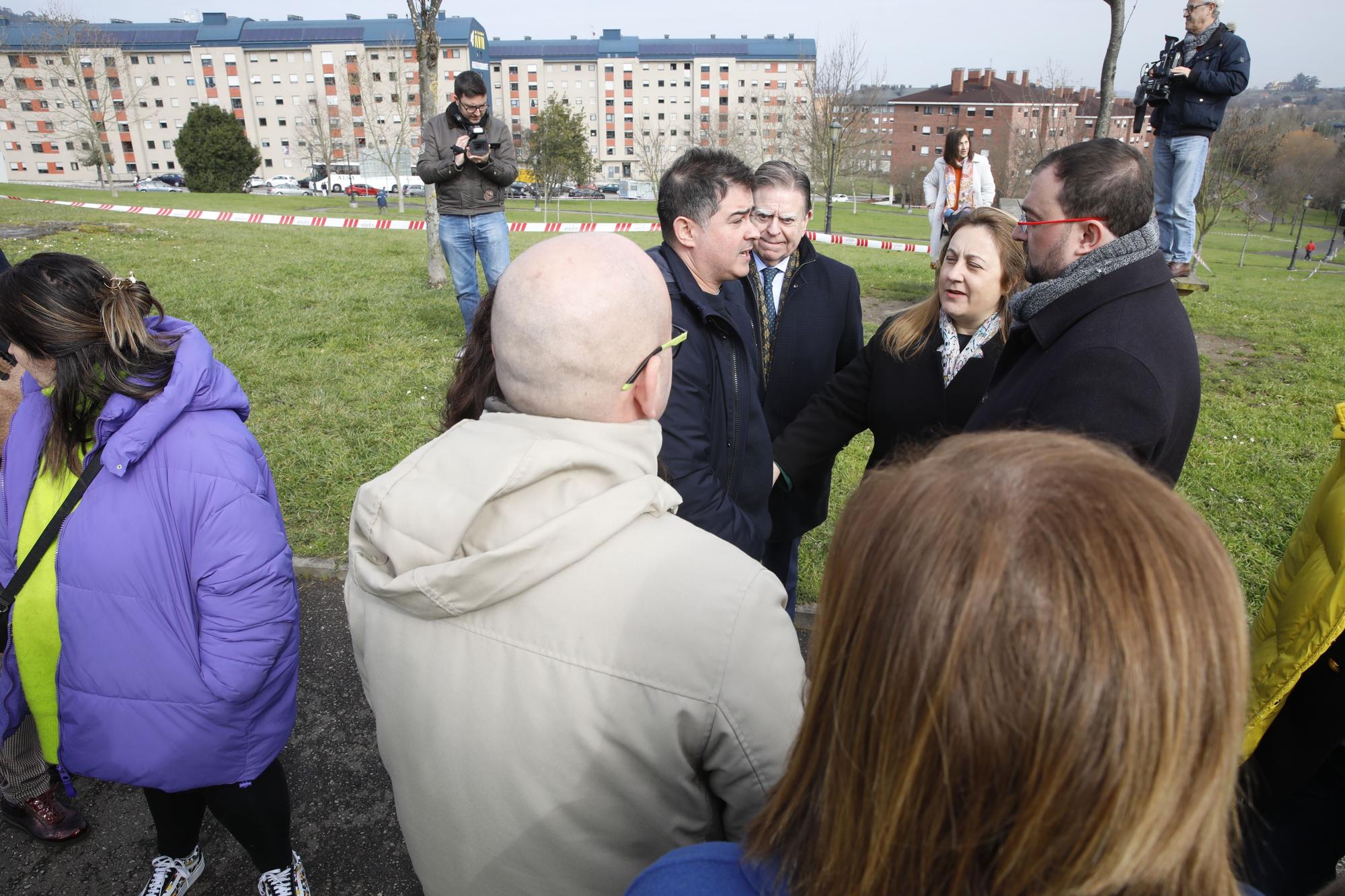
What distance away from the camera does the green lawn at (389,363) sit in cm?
504

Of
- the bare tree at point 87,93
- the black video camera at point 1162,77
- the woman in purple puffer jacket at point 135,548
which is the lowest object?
the woman in purple puffer jacket at point 135,548

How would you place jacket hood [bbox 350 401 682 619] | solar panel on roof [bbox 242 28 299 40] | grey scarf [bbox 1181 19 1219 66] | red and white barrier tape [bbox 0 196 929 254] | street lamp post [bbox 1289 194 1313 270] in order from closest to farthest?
jacket hood [bbox 350 401 682 619] → grey scarf [bbox 1181 19 1219 66] → red and white barrier tape [bbox 0 196 929 254] → street lamp post [bbox 1289 194 1313 270] → solar panel on roof [bbox 242 28 299 40]

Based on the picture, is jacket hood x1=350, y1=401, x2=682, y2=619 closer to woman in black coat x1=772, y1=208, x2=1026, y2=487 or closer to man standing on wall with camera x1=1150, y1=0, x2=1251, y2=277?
woman in black coat x1=772, y1=208, x2=1026, y2=487

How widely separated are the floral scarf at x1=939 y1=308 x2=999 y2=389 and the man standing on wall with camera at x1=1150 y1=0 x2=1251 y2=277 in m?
3.89

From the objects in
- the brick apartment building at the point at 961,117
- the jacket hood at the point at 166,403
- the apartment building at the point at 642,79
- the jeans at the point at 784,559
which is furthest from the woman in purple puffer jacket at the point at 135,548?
the apartment building at the point at 642,79

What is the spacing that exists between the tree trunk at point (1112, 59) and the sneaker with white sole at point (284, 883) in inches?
336

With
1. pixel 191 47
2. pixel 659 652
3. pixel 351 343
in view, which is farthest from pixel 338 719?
pixel 191 47

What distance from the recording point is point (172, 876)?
2.58 metres

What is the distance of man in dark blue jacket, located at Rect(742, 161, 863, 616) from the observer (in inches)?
153

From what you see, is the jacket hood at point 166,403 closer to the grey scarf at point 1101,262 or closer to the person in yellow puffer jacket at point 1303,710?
the grey scarf at point 1101,262

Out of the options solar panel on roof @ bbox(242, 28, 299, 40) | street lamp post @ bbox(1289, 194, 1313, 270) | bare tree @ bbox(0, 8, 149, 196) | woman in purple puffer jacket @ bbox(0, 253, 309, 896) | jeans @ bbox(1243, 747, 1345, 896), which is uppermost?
solar panel on roof @ bbox(242, 28, 299, 40)

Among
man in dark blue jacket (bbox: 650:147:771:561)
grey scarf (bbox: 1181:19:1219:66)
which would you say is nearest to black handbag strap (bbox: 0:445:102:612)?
man in dark blue jacket (bbox: 650:147:771:561)

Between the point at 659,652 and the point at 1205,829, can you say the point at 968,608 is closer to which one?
the point at 1205,829

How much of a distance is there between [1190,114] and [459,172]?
6347 millimetres
